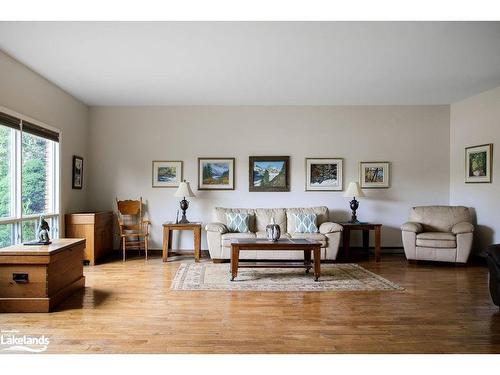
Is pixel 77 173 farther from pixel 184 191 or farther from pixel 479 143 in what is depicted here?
pixel 479 143

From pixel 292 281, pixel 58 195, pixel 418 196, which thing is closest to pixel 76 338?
pixel 292 281

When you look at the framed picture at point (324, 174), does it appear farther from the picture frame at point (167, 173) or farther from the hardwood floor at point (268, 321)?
the hardwood floor at point (268, 321)

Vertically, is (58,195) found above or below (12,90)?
below

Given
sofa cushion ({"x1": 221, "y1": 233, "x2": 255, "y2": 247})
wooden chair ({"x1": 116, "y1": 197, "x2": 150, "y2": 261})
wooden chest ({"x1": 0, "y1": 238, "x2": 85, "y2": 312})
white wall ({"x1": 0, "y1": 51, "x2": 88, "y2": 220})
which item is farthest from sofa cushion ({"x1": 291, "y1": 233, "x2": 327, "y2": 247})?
white wall ({"x1": 0, "y1": 51, "x2": 88, "y2": 220})

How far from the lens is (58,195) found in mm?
5750

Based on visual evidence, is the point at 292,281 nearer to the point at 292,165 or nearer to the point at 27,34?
the point at 292,165

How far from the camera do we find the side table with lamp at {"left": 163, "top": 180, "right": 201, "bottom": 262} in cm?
621

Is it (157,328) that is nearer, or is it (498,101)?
(157,328)

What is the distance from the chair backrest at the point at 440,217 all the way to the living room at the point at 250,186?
0.13 feet

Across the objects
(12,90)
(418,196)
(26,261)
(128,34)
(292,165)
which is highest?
(128,34)

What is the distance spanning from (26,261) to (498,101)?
691 cm

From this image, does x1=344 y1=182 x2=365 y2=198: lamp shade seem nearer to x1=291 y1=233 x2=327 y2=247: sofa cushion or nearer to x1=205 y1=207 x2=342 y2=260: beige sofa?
x1=205 y1=207 x2=342 y2=260: beige sofa

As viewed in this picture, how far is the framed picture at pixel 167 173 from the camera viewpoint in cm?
698

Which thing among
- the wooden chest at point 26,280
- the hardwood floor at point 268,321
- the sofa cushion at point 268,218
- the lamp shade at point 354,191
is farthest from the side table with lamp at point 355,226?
the wooden chest at point 26,280
